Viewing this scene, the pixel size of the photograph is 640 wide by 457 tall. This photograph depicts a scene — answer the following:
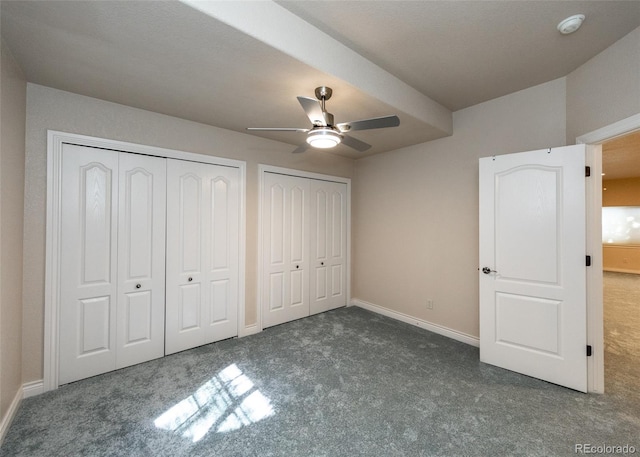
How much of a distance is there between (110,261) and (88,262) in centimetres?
16

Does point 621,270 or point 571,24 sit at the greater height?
point 571,24

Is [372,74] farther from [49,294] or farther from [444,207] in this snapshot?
[49,294]

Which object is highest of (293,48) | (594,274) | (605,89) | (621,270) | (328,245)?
(293,48)

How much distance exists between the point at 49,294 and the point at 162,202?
117 centimetres

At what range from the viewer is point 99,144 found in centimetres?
242

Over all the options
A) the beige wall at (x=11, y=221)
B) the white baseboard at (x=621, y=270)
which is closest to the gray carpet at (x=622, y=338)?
the white baseboard at (x=621, y=270)

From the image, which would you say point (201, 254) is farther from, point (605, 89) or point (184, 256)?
point (605, 89)

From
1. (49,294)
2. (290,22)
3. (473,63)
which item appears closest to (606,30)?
(473,63)

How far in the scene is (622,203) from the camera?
23.3 ft

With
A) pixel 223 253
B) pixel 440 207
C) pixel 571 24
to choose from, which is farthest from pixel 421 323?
pixel 571 24

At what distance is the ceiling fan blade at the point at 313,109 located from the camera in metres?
1.70

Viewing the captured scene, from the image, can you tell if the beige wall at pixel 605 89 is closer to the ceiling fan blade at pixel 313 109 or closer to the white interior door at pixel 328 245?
the ceiling fan blade at pixel 313 109

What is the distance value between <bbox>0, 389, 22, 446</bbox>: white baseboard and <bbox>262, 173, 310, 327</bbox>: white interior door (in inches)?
85.0

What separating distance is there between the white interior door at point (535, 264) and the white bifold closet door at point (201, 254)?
2801mm
